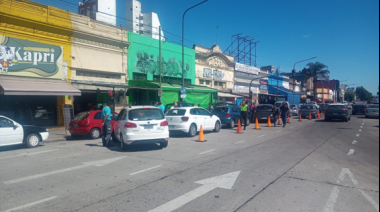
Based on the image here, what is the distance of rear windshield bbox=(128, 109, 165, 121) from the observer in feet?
35.1

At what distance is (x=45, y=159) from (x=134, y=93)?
50.2 ft

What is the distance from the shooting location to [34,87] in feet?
52.9

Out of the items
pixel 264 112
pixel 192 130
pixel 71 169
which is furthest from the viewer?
pixel 264 112

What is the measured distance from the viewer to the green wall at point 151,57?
2395cm

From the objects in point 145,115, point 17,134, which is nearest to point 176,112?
point 145,115

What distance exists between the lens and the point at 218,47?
35.6m

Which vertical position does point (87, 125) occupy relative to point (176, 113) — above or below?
below

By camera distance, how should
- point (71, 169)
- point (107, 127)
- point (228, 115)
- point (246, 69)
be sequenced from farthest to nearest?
point (246, 69), point (228, 115), point (107, 127), point (71, 169)

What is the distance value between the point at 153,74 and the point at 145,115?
15.4 m

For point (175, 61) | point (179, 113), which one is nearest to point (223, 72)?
point (175, 61)

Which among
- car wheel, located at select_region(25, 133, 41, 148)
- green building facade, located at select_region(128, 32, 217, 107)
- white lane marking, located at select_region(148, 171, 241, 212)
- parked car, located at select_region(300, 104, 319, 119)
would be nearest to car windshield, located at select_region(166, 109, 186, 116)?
car wheel, located at select_region(25, 133, 41, 148)

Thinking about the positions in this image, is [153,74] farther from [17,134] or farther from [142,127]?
[142,127]

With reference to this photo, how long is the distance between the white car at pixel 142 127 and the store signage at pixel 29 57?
952 cm

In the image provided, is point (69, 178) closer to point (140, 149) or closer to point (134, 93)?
point (140, 149)
